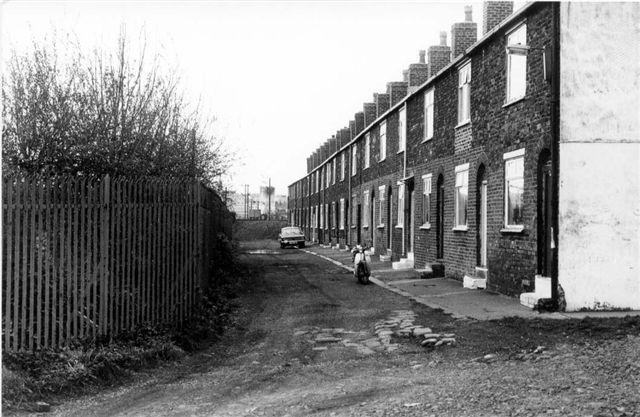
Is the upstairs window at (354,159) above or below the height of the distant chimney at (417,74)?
below

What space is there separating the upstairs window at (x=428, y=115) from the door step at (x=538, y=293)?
9202mm

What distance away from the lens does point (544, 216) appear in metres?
13.2

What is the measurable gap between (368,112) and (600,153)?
2664 cm

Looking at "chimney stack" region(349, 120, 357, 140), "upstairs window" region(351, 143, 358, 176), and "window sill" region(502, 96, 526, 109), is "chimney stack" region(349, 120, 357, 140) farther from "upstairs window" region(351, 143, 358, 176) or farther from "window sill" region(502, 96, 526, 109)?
"window sill" region(502, 96, 526, 109)

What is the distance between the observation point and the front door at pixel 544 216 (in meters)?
Result: 12.9

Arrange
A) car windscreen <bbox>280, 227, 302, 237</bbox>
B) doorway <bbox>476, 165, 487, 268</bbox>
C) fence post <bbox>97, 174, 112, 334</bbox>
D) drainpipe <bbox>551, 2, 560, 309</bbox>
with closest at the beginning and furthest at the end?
fence post <bbox>97, 174, 112, 334</bbox> < drainpipe <bbox>551, 2, 560, 309</bbox> < doorway <bbox>476, 165, 487, 268</bbox> < car windscreen <bbox>280, 227, 302, 237</bbox>

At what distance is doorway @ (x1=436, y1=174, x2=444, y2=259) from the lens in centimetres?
2044

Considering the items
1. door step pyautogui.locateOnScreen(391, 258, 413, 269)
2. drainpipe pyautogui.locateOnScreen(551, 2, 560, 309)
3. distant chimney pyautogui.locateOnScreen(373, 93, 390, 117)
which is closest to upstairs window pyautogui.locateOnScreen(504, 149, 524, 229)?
drainpipe pyautogui.locateOnScreen(551, 2, 560, 309)

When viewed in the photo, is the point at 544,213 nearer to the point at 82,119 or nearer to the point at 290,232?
the point at 82,119

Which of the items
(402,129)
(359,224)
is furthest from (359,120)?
(402,129)

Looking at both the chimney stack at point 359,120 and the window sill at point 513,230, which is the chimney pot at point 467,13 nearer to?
the window sill at point 513,230

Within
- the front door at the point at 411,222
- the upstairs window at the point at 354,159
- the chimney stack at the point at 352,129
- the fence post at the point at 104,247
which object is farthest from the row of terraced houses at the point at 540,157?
the chimney stack at the point at 352,129

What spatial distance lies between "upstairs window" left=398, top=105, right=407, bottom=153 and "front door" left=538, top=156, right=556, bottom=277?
1137 cm

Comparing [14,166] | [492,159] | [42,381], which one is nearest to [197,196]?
[14,166]
